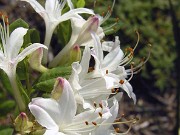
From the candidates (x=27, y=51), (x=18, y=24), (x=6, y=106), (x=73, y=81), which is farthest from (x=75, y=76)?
(x=6, y=106)

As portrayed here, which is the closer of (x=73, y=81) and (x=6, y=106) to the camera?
(x=73, y=81)

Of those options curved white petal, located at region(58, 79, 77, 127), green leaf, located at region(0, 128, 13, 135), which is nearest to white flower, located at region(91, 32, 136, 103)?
curved white petal, located at region(58, 79, 77, 127)

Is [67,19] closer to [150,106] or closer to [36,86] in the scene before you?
[36,86]

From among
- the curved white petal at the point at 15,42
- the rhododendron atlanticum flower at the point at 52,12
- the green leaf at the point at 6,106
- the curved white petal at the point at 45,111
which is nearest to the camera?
the curved white petal at the point at 45,111

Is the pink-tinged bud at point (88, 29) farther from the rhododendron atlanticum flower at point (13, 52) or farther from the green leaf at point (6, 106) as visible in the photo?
the green leaf at point (6, 106)

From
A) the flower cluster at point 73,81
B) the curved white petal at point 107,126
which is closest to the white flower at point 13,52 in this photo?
the flower cluster at point 73,81

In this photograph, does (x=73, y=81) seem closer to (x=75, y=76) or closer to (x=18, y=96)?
(x=75, y=76)
